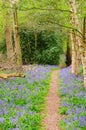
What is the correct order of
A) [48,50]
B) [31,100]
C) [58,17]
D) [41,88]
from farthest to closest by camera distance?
[48,50] < [58,17] < [41,88] < [31,100]

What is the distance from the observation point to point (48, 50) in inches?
1553

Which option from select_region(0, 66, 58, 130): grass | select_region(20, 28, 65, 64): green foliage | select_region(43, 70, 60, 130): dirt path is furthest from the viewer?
select_region(20, 28, 65, 64): green foliage

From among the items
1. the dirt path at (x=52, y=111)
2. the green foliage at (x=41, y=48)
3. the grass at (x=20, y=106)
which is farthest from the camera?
the green foliage at (x=41, y=48)

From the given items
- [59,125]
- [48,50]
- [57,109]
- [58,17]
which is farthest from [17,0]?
[48,50]

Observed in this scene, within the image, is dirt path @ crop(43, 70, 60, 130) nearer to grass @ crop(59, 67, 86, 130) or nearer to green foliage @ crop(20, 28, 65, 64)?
grass @ crop(59, 67, 86, 130)

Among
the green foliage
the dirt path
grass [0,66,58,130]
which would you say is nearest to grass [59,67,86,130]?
the dirt path

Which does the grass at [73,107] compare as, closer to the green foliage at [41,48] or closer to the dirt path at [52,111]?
the dirt path at [52,111]

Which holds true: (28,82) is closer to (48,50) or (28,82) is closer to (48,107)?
(48,107)

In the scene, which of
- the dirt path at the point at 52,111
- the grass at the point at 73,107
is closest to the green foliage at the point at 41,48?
the grass at the point at 73,107

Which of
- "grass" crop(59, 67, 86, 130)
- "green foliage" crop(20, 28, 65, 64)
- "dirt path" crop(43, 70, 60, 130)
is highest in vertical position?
"green foliage" crop(20, 28, 65, 64)

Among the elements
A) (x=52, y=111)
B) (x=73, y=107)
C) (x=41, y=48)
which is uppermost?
(x=41, y=48)

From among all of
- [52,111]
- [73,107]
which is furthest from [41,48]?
[73,107]

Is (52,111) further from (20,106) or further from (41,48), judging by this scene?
(41,48)

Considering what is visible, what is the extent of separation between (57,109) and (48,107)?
1.86 ft
